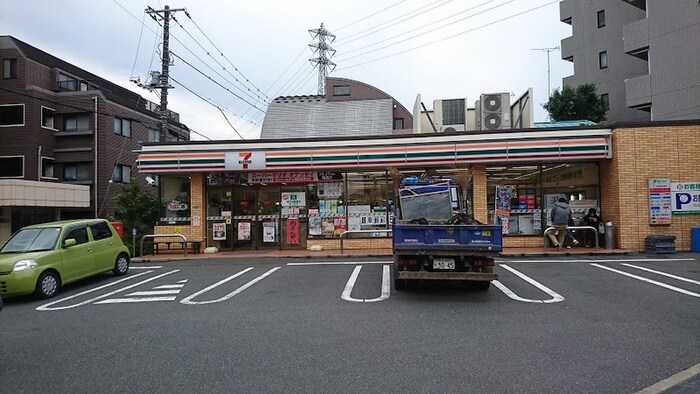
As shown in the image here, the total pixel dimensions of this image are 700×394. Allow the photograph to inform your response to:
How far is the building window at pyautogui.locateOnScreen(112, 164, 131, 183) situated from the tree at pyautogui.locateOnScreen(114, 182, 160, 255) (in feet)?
44.0

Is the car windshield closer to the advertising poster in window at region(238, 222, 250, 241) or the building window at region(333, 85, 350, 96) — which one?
the advertising poster in window at region(238, 222, 250, 241)

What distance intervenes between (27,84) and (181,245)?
64.3 ft

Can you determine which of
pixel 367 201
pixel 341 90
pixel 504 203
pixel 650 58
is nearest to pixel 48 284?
pixel 367 201

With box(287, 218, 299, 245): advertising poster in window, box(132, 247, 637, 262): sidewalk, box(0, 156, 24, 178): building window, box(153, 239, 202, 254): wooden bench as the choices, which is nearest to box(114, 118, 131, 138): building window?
box(0, 156, 24, 178): building window

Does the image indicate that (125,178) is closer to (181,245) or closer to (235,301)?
(181,245)

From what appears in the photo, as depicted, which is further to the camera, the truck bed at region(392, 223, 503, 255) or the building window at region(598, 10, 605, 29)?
the building window at region(598, 10, 605, 29)

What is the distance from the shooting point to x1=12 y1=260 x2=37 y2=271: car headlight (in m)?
8.93

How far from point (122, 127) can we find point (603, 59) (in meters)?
35.0

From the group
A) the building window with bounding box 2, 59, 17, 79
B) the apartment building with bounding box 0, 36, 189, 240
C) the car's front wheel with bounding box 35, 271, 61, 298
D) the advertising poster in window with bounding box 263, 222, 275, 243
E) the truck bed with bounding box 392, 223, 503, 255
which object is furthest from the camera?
the building window with bounding box 2, 59, 17, 79

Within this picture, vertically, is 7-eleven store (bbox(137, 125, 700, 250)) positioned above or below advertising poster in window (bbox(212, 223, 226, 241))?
above

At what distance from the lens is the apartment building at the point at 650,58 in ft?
73.7

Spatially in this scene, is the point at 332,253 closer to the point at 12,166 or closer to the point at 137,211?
the point at 137,211

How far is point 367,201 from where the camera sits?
16281 millimetres

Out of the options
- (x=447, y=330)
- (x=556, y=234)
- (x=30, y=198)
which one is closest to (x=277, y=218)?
(x=556, y=234)
